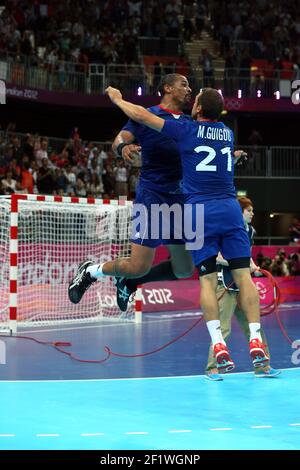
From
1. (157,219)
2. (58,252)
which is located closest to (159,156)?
(157,219)

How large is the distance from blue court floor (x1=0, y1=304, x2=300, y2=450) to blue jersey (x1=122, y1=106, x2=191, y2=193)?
2.17 meters

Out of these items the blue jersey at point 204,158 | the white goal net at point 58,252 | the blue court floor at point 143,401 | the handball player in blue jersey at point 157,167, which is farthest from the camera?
the white goal net at point 58,252

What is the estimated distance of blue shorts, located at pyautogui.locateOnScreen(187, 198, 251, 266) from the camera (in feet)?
26.9

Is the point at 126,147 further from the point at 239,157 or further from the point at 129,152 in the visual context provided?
the point at 239,157

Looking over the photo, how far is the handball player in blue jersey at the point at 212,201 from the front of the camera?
8172mm

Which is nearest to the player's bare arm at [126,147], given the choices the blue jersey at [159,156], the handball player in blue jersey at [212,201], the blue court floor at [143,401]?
the blue jersey at [159,156]

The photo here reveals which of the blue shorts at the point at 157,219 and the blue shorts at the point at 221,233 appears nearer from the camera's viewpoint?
the blue shorts at the point at 221,233

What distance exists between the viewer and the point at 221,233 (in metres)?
8.22

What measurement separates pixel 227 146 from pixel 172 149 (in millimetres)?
756

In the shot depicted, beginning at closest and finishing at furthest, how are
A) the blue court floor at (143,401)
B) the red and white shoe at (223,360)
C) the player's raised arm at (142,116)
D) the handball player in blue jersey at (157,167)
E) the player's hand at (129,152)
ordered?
the blue court floor at (143,401), the red and white shoe at (223,360), the player's raised arm at (142,116), the player's hand at (129,152), the handball player in blue jersey at (157,167)

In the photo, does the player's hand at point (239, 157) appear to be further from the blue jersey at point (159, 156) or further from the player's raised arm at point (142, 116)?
the player's raised arm at point (142, 116)
